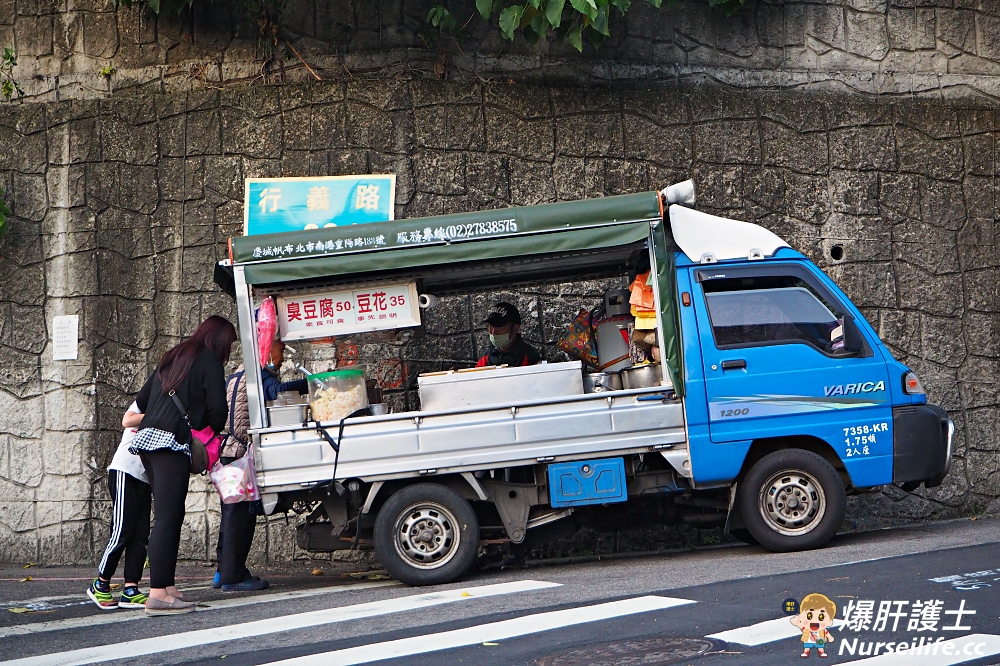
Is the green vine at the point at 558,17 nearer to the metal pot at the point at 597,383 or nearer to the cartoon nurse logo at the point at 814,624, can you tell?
the metal pot at the point at 597,383

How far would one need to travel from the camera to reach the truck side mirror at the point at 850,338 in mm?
7469

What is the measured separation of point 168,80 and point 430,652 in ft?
24.6

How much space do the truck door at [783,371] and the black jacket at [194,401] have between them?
3580 millimetres

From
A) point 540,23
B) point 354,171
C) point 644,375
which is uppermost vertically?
point 540,23

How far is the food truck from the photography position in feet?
23.7

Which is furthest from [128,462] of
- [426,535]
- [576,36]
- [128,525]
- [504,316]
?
[576,36]

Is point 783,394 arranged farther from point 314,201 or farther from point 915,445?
point 314,201

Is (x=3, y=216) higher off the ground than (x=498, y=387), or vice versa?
(x=3, y=216)

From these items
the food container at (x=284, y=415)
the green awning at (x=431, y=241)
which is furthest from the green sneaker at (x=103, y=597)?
the green awning at (x=431, y=241)

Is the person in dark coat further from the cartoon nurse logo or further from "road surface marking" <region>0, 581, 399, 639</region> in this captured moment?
the cartoon nurse logo

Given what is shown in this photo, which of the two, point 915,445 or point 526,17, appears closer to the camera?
point 915,445

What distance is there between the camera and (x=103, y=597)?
7.06 meters

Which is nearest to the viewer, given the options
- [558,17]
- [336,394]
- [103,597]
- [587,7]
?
[103,597]

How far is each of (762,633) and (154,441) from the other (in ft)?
13.8
